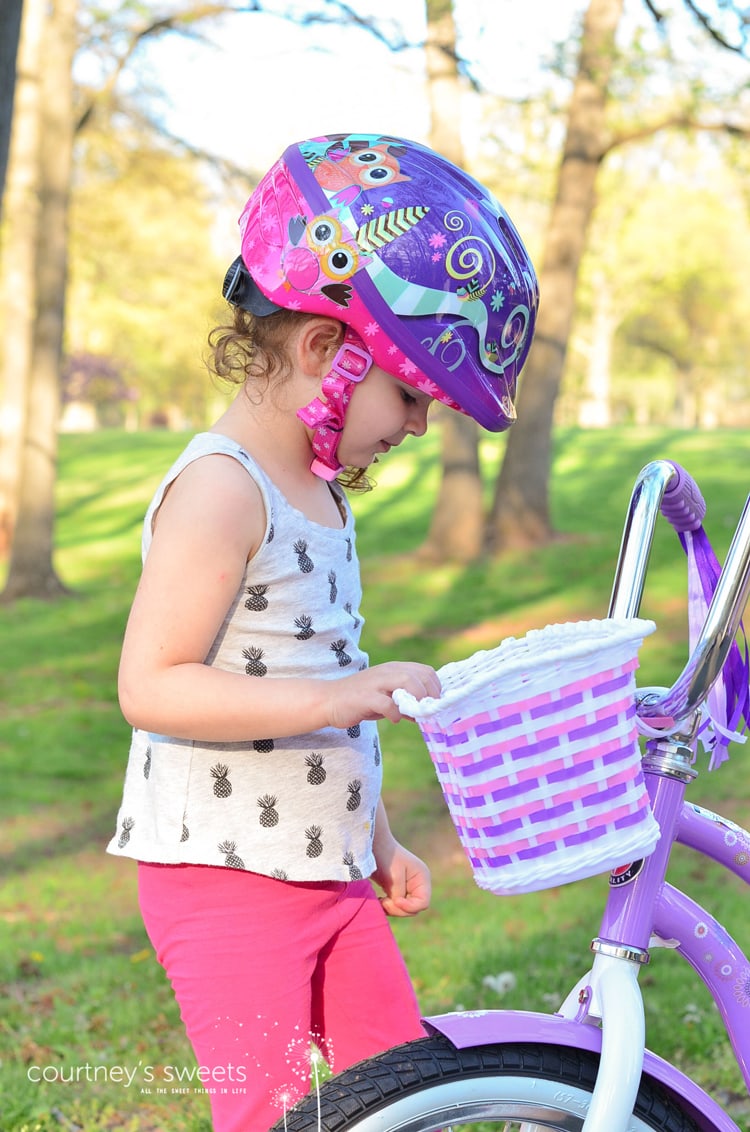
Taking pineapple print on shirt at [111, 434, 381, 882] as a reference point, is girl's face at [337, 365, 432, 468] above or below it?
above

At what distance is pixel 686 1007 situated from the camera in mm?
3896

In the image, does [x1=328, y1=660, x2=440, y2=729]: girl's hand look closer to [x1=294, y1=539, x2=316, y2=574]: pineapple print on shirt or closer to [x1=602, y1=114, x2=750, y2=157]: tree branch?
[x1=294, y1=539, x2=316, y2=574]: pineapple print on shirt

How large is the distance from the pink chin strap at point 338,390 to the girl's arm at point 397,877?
76cm

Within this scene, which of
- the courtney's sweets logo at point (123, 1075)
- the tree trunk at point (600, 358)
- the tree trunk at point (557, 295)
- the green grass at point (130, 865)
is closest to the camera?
the courtney's sweets logo at point (123, 1075)

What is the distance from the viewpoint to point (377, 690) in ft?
5.40

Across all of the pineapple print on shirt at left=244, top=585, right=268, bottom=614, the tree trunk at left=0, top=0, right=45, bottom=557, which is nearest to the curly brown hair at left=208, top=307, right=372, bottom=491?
the pineapple print on shirt at left=244, top=585, right=268, bottom=614

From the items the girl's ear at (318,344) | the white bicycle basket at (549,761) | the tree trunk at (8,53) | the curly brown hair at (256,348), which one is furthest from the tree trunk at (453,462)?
the white bicycle basket at (549,761)

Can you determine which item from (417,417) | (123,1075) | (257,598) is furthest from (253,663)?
(123,1075)

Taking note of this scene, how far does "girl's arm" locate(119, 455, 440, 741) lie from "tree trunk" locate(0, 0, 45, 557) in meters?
11.4

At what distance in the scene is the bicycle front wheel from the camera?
5.20ft

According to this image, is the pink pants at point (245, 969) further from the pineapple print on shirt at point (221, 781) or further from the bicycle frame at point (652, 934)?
the bicycle frame at point (652, 934)

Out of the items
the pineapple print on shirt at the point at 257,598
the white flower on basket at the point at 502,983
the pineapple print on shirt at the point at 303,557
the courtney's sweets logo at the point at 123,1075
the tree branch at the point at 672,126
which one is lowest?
the courtney's sweets logo at the point at 123,1075

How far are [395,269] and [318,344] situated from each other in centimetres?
19

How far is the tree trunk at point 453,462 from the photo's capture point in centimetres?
1175
